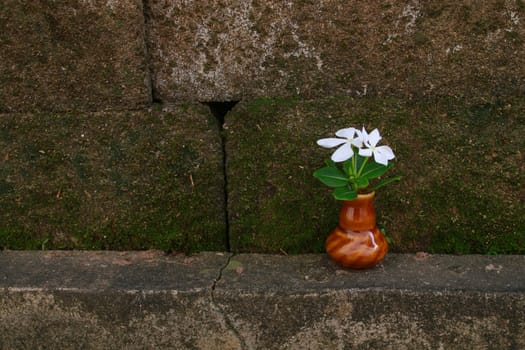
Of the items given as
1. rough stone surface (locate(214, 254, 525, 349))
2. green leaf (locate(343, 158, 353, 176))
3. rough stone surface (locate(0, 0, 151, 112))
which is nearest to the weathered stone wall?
rough stone surface (locate(0, 0, 151, 112))

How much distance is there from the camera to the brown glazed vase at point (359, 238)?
1.79 metres

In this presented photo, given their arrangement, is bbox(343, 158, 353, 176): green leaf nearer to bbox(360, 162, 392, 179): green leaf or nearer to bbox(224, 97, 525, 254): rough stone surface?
bbox(360, 162, 392, 179): green leaf

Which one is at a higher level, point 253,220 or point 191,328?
point 253,220

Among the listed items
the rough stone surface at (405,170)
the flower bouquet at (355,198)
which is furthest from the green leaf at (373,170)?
the rough stone surface at (405,170)

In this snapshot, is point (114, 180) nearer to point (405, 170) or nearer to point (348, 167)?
point (348, 167)

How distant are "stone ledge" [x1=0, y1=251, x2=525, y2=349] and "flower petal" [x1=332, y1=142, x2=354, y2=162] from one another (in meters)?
0.40

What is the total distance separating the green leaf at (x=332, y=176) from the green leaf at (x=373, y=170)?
0.07 metres

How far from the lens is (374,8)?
1.87 metres

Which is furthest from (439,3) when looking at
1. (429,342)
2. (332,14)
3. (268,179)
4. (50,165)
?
(50,165)

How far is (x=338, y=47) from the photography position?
1908 mm

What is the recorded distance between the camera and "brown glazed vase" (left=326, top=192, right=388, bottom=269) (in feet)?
5.88

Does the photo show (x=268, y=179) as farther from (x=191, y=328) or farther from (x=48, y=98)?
(x=48, y=98)

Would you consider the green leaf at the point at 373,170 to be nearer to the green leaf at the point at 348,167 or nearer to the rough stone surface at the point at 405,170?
the green leaf at the point at 348,167

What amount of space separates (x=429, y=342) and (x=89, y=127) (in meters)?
1.36
